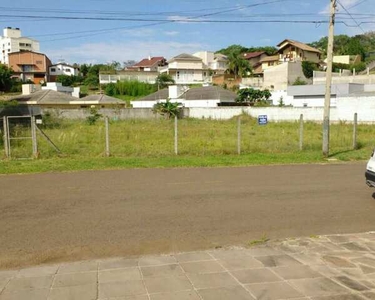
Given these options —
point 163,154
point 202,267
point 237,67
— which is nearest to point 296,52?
point 237,67

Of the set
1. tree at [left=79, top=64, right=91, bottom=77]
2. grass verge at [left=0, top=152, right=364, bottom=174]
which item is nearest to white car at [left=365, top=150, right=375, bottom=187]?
grass verge at [left=0, top=152, right=364, bottom=174]

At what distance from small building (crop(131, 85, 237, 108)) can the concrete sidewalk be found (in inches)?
1781

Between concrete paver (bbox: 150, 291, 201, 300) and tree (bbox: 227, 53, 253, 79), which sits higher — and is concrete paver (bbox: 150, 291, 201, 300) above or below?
below

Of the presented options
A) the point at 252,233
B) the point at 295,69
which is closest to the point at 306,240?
the point at 252,233

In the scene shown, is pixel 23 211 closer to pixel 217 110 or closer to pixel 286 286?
pixel 286 286

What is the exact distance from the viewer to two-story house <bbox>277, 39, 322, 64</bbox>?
77500mm

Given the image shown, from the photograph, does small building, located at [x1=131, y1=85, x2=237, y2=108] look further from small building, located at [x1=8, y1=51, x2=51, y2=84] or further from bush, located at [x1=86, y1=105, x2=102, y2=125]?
small building, located at [x1=8, y1=51, x2=51, y2=84]

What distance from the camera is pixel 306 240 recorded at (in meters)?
5.20

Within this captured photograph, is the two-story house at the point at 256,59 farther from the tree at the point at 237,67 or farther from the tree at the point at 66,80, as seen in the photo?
the tree at the point at 66,80

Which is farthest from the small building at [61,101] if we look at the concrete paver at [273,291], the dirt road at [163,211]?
the concrete paver at [273,291]

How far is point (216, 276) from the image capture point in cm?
402

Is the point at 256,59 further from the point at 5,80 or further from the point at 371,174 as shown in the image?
the point at 371,174

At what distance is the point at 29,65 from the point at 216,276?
97906 millimetres

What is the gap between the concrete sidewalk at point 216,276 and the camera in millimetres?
3635
